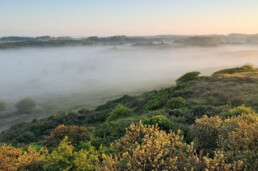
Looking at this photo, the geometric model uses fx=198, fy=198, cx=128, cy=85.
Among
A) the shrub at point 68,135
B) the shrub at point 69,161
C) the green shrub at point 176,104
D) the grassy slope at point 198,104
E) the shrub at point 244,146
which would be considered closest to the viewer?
the shrub at point 244,146

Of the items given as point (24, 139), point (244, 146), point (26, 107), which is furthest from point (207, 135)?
point (26, 107)

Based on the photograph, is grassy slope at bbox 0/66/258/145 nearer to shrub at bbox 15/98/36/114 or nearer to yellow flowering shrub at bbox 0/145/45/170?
yellow flowering shrub at bbox 0/145/45/170

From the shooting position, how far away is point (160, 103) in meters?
25.8

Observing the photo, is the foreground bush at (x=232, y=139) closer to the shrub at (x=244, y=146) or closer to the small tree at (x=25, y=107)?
the shrub at (x=244, y=146)

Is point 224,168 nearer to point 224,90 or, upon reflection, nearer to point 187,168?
point 187,168

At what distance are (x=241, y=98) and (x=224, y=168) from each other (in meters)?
18.6

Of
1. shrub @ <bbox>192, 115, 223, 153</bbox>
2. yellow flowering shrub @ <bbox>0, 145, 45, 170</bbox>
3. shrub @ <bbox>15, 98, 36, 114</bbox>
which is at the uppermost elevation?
shrub @ <bbox>192, 115, 223, 153</bbox>

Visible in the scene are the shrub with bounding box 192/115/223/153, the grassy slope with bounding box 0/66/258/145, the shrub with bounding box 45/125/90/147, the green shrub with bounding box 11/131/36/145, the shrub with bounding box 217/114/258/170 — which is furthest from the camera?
the green shrub with bounding box 11/131/36/145

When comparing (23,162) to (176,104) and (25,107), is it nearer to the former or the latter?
(176,104)

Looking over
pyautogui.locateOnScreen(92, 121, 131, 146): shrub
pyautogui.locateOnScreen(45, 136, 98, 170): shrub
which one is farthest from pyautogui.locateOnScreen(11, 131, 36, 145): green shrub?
pyautogui.locateOnScreen(45, 136, 98, 170): shrub

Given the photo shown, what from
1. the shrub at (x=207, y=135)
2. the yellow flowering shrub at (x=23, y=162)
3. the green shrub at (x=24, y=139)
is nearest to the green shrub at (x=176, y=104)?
the shrub at (x=207, y=135)

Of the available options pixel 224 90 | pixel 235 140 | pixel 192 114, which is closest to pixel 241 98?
pixel 224 90

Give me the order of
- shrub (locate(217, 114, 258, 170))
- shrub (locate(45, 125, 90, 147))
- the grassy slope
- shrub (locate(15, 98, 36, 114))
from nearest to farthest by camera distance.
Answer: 1. shrub (locate(217, 114, 258, 170))
2. shrub (locate(45, 125, 90, 147))
3. the grassy slope
4. shrub (locate(15, 98, 36, 114))

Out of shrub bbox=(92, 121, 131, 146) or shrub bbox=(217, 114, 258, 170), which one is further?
shrub bbox=(92, 121, 131, 146)
